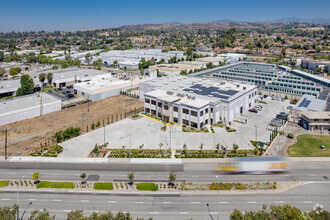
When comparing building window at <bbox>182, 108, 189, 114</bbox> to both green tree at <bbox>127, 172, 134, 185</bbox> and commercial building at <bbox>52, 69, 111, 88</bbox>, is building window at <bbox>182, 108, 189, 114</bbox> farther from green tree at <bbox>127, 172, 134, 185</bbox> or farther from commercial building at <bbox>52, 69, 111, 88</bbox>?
commercial building at <bbox>52, 69, 111, 88</bbox>

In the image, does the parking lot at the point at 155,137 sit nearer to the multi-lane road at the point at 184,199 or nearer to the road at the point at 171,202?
the multi-lane road at the point at 184,199

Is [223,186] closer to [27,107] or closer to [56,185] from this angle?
[56,185]

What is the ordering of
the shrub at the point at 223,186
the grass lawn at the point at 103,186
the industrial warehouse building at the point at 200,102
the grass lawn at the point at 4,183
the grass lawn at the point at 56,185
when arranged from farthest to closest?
the industrial warehouse building at the point at 200,102, the grass lawn at the point at 4,183, the grass lawn at the point at 56,185, the grass lawn at the point at 103,186, the shrub at the point at 223,186

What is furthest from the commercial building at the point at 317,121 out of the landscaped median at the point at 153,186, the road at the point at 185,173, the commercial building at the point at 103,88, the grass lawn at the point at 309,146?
the commercial building at the point at 103,88

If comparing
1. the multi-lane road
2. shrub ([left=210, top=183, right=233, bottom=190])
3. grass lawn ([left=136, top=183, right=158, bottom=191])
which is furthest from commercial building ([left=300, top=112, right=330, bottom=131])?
grass lawn ([left=136, top=183, right=158, bottom=191])

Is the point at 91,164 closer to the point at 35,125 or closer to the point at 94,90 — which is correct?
the point at 35,125

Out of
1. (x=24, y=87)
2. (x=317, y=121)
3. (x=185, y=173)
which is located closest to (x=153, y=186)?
(x=185, y=173)
